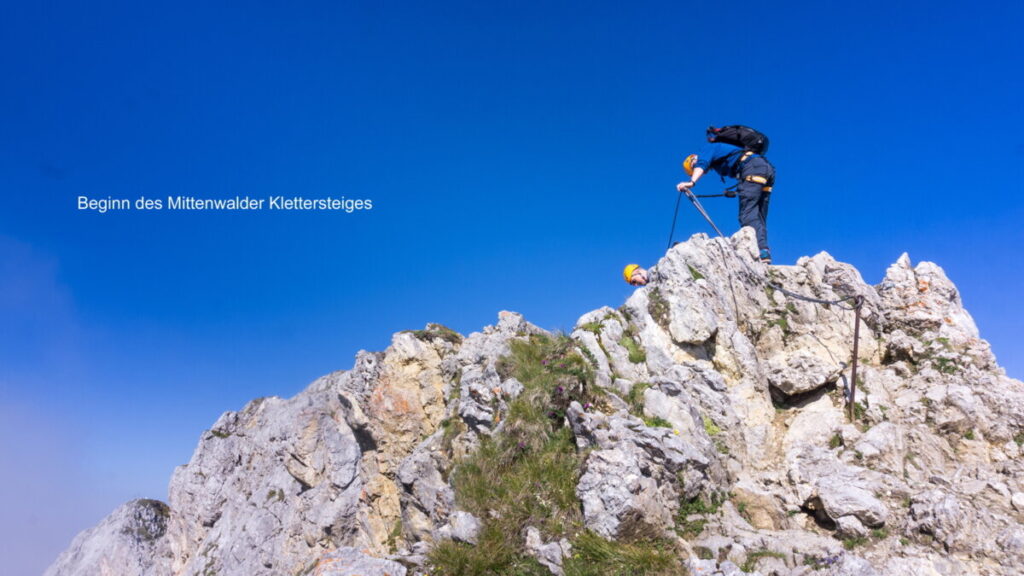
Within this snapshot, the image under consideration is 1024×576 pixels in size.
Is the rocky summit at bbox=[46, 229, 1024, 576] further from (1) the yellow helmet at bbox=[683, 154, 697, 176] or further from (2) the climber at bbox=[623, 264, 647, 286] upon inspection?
(1) the yellow helmet at bbox=[683, 154, 697, 176]

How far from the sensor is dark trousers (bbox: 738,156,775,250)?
56.1 feet

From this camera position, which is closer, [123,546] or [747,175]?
[747,175]

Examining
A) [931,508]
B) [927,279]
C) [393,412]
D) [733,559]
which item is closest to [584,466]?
[733,559]

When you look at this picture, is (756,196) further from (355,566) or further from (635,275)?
(355,566)

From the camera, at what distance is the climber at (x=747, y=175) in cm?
1714

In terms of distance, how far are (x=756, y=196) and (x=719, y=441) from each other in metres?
9.71

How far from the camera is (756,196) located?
17141mm

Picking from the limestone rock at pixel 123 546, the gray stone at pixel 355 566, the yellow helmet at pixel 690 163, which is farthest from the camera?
the limestone rock at pixel 123 546

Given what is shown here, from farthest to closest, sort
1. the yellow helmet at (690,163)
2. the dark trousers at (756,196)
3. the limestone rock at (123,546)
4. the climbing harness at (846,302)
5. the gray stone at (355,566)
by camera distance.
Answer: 1. the limestone rock at (123,546)
2. the yellow helmet at (690,163)
3. the dark trousers at (756,196)
4. the climbing harness at (846,302)
5. the gray stone at (355,566)

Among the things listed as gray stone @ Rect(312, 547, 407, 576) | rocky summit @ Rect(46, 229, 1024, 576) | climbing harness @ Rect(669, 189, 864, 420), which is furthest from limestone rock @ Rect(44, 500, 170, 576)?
climbing harness @ Rect(669, 189, 864, 420)

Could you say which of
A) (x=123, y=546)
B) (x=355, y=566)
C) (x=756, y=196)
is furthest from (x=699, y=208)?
(x=123, y=546)

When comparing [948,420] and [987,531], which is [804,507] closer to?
[987,531]

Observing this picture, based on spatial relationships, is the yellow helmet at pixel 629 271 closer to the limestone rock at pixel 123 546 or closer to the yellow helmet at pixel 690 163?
the yellow helmet at pixel 690 163

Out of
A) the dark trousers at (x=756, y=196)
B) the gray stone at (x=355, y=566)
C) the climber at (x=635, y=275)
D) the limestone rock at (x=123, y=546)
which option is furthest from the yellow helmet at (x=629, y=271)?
the limestone rock at (x=123, y=546)
